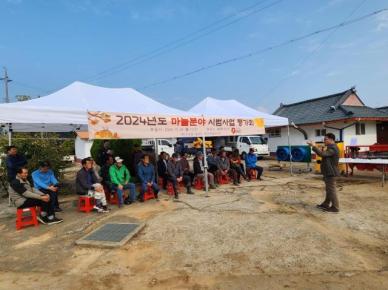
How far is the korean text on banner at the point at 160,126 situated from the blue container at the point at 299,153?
354cm

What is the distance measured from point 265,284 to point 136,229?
2.67 meters

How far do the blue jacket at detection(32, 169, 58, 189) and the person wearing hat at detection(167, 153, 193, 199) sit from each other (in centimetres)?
294

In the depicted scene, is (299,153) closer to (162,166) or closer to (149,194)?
(162,166)

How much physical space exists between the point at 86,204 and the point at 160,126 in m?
2.68

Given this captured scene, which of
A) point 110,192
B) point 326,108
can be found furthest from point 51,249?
point 326,108

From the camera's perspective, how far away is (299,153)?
1315 cm

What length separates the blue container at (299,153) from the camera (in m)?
13.0

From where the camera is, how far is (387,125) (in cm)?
2188

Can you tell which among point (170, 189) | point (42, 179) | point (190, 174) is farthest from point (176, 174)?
point (42, 179)

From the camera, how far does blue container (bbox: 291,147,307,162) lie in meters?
13.0

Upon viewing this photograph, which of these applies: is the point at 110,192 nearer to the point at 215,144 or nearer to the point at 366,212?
the point at 366,212

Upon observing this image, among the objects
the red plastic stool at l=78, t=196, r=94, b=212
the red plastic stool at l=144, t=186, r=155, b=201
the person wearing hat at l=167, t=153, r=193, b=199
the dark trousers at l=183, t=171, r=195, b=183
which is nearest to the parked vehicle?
the dark trousers at l=183, t=171, r=195, b=183

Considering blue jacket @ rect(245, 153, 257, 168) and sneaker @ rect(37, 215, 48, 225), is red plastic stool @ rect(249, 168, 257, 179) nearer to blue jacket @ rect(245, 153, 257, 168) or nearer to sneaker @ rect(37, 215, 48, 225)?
blue jacket @ rect(245, 153, 257, 168)

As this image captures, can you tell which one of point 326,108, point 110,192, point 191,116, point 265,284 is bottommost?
point 265,284
